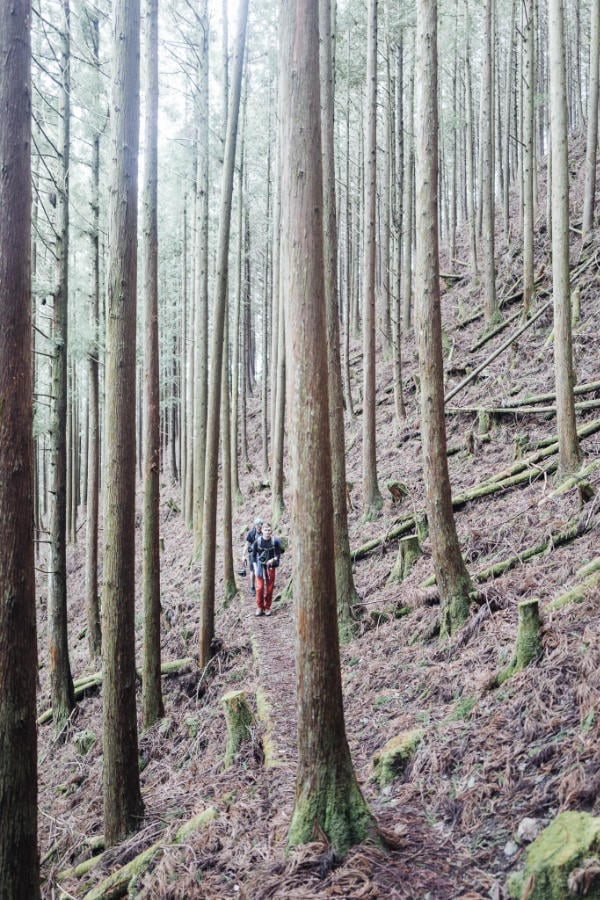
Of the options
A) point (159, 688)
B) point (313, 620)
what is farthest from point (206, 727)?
point (313, 620)

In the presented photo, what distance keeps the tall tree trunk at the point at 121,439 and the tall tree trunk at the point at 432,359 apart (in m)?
3.00

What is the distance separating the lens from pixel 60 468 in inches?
385

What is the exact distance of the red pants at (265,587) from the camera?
34.6ft

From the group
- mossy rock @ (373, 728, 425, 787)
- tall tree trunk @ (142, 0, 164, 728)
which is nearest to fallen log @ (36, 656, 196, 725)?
tall tree trunk @ (142, 0, 164, 728)

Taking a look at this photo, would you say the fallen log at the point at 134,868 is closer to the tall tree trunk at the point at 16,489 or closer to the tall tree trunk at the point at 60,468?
the tall tree trunk at the point at 16,489

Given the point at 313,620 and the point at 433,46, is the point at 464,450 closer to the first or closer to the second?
the point at 433,46

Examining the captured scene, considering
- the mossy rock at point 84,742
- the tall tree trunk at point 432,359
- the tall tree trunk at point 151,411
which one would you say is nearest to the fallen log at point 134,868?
the tall tree trunk at point 432,359

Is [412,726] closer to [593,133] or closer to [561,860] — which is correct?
[561,860]

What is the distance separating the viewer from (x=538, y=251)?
58.4 feet

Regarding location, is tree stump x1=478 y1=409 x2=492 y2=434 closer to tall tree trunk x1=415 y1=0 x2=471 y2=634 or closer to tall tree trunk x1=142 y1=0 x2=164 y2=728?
tall tree trunk x1=415 y1=0 x2=471 y2=634

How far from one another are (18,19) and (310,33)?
6.51 feet

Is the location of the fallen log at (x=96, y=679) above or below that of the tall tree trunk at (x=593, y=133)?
below

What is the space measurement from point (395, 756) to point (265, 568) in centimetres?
616

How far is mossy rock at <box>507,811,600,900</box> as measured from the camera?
2479 millimetres
